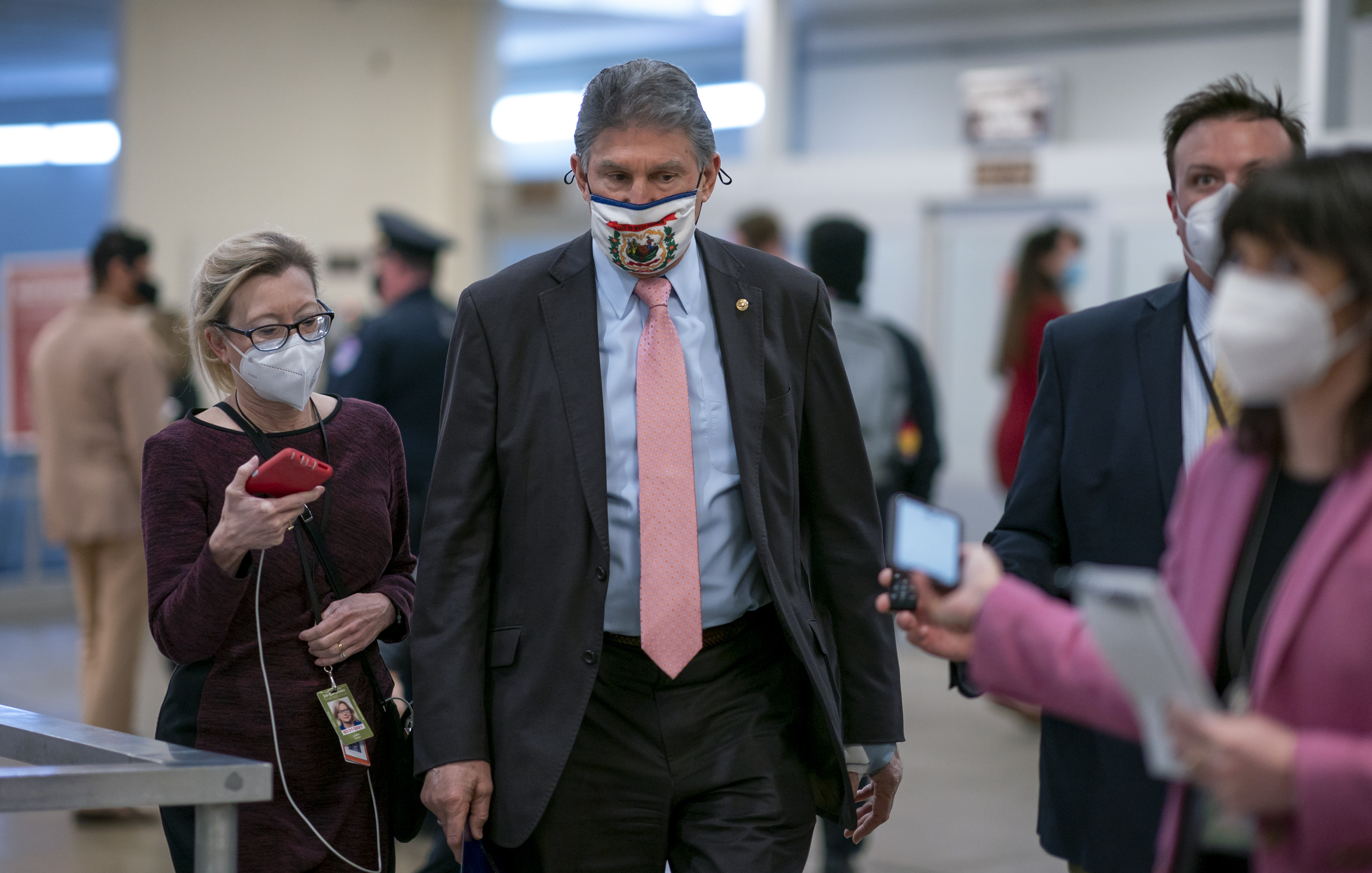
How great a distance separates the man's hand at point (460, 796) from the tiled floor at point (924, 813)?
2072 millimetres

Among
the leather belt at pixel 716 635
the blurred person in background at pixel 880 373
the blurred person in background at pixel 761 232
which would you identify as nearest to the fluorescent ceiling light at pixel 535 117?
the blurred person in background at pixel 761 232

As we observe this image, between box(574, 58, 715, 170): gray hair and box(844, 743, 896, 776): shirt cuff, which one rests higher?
box(574, 58, 715, 170): gray hair

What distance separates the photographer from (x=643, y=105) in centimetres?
218

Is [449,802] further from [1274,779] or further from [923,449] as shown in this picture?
[923,449]

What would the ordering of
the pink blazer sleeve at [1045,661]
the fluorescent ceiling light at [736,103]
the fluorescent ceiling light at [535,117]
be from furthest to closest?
the fluorescent ceiling light at [535,117] < the fluorescent ceiling light at [736,103] < the pink blazer sleeve at [1045,661]

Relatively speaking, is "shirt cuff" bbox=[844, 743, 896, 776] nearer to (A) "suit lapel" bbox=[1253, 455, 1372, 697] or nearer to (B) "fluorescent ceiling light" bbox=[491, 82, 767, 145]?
(A) "suit lapel" bbox=[1253, 455, 1372, 697]

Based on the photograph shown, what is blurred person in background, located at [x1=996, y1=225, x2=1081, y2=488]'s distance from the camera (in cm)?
645

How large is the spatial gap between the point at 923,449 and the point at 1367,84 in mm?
3850

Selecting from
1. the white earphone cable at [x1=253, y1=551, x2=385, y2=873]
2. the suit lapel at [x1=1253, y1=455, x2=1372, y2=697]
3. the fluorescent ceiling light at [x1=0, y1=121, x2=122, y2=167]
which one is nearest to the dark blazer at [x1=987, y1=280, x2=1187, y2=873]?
the suit lapel at [x1=1253, y1=455, x2=1372, y2=697]

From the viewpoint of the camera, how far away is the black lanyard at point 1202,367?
2.16 m

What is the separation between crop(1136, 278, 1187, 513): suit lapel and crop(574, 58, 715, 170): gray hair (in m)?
0.75

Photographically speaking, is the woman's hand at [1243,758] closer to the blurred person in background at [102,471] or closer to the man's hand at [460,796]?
the man's hand at [460,796]

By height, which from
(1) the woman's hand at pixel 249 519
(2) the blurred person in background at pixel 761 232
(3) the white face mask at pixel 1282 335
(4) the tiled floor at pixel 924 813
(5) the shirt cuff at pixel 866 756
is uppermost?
(2) the blurred person in background at pixel 761 232

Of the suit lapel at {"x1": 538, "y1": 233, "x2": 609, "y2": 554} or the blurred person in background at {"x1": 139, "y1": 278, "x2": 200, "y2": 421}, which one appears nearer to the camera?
the suit lapel at {"x1": 538, "y1": 233, "x2": 609, "y2": 554}
